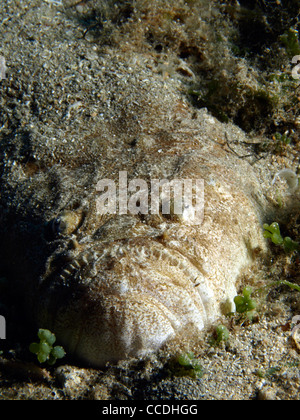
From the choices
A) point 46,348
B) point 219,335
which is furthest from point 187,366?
point 46,348

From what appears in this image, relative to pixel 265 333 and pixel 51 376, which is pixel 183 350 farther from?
pixel 51 376

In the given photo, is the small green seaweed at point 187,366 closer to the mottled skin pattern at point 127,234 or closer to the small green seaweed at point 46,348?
the mottled skin pattern at point 127,234

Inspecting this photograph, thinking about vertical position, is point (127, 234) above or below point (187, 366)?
above

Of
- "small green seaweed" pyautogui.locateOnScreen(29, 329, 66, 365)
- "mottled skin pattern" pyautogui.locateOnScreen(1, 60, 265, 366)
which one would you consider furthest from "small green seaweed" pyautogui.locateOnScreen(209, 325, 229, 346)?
"small green seaweed" pyautogui.locateOnScreen(29, 329, 66, 365)

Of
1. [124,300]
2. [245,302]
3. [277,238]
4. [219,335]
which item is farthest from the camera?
[277,238]

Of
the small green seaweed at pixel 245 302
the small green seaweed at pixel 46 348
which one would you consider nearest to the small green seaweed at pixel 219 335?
the small green seaweed at pixel 245 302

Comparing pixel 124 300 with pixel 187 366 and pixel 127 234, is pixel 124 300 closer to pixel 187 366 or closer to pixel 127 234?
pixel 127 234
